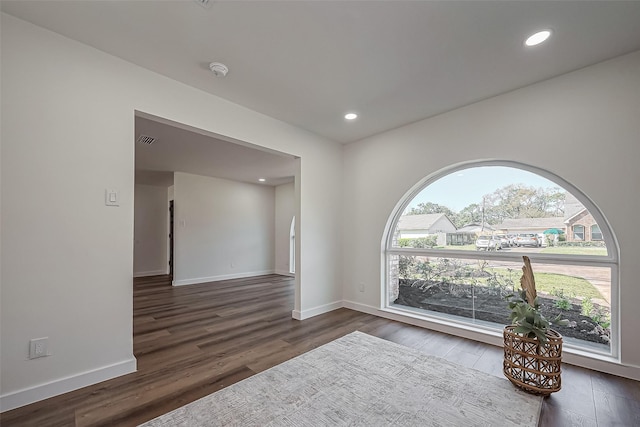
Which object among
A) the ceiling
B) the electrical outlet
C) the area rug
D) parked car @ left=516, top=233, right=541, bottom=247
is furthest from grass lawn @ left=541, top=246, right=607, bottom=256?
the electrical outlet

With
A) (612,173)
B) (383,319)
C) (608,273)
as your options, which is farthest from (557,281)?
(383,319)

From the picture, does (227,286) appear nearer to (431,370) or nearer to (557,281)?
(431,370)

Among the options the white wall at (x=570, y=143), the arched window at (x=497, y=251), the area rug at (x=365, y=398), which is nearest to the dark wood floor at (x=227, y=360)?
the area rug at (x=365, y=398)

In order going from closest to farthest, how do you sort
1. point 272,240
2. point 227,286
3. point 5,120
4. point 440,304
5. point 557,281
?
1. point 5,120
2. point 557,281
3. point 440,304
4. point 227,286
5. point 272,240

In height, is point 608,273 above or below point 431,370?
above

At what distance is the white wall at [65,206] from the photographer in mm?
1832

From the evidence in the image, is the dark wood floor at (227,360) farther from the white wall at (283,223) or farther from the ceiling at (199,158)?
the white wall at (283,223)

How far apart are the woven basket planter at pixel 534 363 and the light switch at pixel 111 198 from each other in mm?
3361

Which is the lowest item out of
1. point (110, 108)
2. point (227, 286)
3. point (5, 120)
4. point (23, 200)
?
point (227, 286)

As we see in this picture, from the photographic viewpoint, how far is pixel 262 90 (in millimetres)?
2799

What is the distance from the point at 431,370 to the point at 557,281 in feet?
5.18

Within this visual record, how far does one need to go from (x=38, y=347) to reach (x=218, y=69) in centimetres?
251

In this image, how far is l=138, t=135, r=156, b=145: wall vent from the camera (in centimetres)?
401

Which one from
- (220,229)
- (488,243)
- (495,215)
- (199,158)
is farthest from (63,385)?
(220,229)
